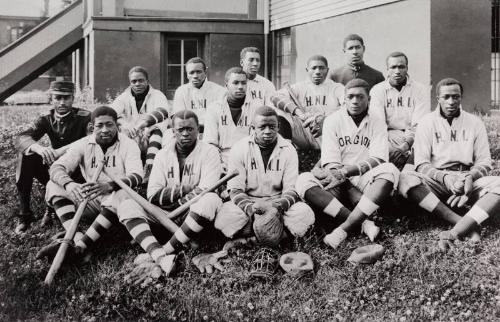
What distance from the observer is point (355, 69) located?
21.7 ft

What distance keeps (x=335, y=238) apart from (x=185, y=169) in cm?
142

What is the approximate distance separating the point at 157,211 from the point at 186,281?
72cm

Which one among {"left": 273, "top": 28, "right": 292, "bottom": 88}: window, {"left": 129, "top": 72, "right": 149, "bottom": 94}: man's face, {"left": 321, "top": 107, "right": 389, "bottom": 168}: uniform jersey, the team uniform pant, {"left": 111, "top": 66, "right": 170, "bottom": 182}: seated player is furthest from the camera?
{"left": 273, "top": 28, "right": 292, "bottom": 88}: window

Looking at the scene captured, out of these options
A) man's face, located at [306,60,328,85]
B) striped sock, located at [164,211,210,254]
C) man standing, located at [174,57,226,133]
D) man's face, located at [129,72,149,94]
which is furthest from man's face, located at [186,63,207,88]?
striped sock, located at [164,211,210,254]

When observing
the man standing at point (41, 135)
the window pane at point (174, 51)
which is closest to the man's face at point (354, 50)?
the man standing at point (41, 135)

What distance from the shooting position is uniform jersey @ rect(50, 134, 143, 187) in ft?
15.6

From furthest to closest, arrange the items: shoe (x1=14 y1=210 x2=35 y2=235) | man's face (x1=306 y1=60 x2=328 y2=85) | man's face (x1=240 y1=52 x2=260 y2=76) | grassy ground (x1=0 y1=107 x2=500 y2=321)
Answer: man's face (x1=240 y1=52 x2=260 y2=76)
man's face (x1=306 y1=60 x2=328 y2=85)
shoe (x1=14 y1=210 x2=35 y2=235)
grassy ground (x1=0 y1=107 x2=500 y2=321)

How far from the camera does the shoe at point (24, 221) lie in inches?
205

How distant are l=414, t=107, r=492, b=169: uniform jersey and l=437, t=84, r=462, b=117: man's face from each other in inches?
3.3

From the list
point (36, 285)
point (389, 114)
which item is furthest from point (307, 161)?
point (36, 285)

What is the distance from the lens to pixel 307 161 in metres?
6.18

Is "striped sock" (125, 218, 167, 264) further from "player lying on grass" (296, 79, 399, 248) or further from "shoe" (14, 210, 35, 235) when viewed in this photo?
"shoe" (14, 210, 35, 235)

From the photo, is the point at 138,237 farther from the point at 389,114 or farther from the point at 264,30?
the point at 264,30

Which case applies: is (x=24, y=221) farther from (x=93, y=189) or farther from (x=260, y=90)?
(x=260, y=90)
